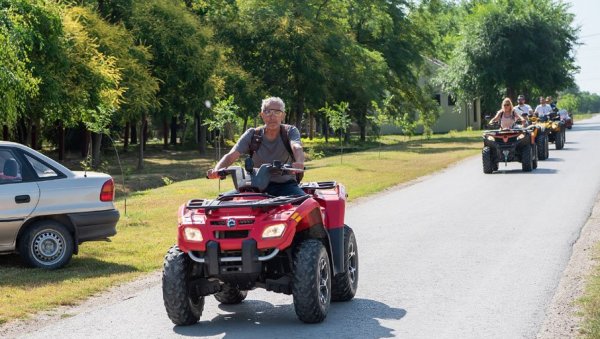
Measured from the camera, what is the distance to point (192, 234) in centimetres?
845

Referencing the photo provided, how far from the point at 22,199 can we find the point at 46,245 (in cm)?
66

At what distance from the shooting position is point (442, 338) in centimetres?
816

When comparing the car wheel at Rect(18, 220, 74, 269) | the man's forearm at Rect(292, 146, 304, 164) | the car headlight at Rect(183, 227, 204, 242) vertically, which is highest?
the man's forearm at Rect(292, 146, 304, 164)

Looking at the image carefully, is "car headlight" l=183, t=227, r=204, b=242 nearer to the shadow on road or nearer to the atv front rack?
the atv front rack

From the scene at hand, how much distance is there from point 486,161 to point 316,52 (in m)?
24.8

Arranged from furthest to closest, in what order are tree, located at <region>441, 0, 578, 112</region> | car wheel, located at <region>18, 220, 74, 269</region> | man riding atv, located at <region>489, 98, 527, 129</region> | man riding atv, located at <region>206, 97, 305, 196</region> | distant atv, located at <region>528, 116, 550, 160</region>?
tree, located at <region>441, 0, 578, 112</region> < distant atv, located at <region>528, 116, 550, 160</region> < man riding atv, located at <region>489, 98, 527, 129</region> < car wheel, located at <region>18, 220, 74, 269</region> < man riding atv, located at <region>206, 97, 305, 196</region>

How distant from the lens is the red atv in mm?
8344

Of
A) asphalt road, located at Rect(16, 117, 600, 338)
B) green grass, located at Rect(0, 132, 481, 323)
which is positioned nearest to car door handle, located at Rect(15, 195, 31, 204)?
green grass, located at Rect(0, 132, 481, 323)

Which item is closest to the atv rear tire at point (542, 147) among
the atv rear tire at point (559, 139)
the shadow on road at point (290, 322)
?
the atv rear tire at point (559, 139)

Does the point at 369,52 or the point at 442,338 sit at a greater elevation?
the point at 369,52

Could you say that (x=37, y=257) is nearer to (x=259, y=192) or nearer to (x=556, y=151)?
(x=259, y=192)

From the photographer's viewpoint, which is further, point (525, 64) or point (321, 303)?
point (525, 64)

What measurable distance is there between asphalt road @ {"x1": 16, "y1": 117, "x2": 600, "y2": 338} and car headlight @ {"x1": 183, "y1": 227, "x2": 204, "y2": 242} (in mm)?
781

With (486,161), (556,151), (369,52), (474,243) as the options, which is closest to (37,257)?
(474,243)
